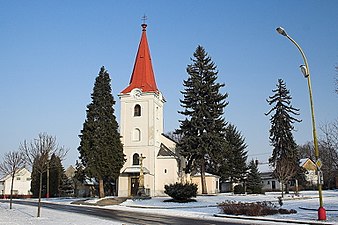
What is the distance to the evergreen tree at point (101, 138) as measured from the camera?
45.4 metres

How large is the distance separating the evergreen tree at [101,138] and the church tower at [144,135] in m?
2.96

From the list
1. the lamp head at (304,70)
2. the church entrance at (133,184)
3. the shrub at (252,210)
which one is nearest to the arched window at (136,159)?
the church entrance at (133,184)

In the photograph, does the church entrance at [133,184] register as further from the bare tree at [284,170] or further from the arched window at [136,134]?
the bare tree at [284,170]

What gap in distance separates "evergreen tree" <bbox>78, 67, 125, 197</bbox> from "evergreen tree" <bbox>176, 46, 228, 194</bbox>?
335 inches

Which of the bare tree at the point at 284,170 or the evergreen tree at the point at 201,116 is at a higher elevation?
the evergreen tree at the point at 201,116

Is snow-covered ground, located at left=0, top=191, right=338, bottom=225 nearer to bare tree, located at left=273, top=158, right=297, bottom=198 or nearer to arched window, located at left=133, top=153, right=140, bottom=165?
bare tree, located at left=273, top=158, right=297, bottom=198

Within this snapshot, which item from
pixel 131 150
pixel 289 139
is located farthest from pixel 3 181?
pixel 289 139

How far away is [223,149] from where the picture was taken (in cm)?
4719

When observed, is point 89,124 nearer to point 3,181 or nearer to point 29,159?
point 29,159

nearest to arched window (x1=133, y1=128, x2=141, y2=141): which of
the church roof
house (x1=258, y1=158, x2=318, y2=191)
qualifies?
the church roof

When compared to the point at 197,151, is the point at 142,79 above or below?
above

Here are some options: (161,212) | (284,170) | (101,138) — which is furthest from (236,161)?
(161,212)

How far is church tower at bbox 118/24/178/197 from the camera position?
166ft

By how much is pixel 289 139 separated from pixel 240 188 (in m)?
10.1
